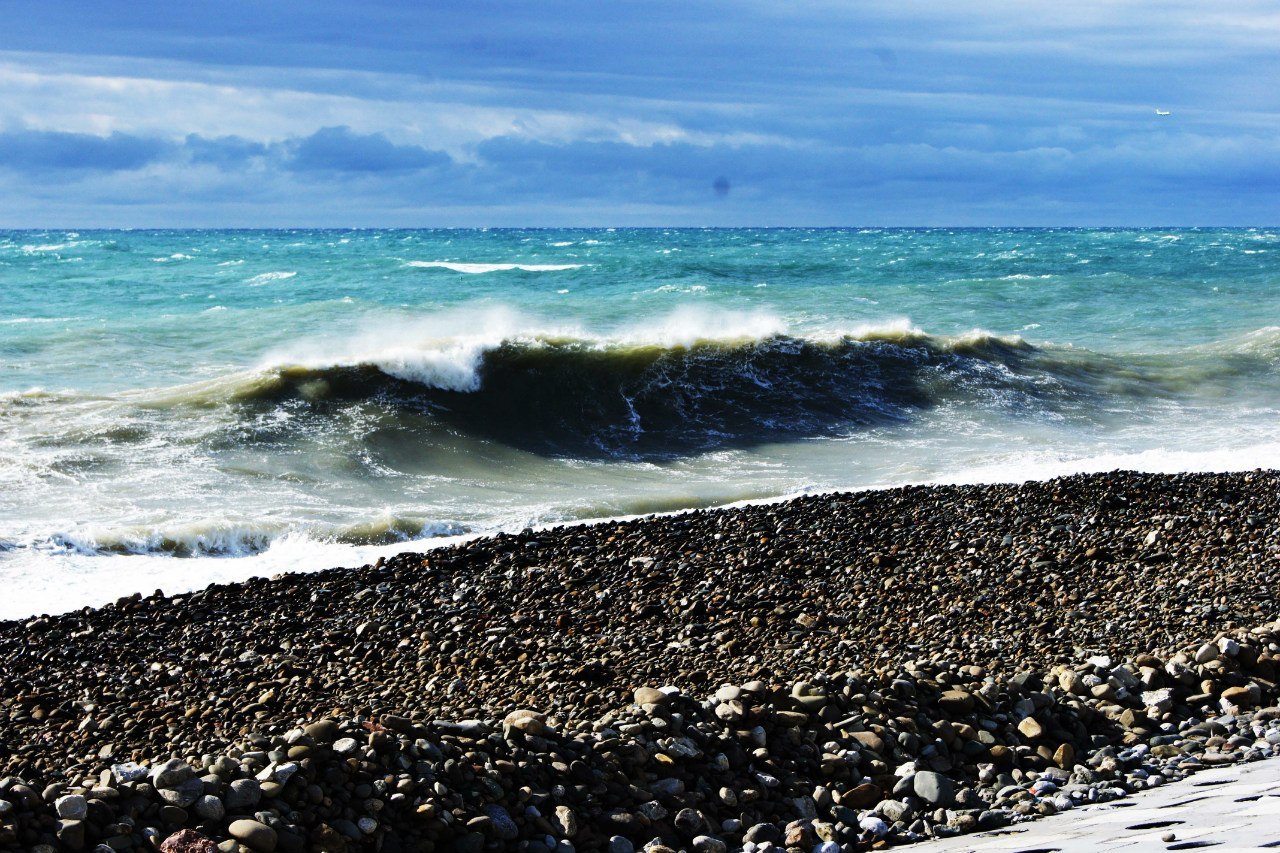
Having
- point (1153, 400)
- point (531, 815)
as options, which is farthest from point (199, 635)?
point (1153, 400)

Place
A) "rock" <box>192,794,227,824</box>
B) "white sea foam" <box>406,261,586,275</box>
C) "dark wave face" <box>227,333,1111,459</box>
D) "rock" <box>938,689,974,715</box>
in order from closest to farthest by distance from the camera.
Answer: "rock" <box>192,794,227,824</box> < "rock" <box>938,689,974,715</box> < "dark wave face" <box>227,333,1111,459</box> < "white sea foam" <box>406,261,586,275</box>

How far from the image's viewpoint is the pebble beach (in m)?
4.29

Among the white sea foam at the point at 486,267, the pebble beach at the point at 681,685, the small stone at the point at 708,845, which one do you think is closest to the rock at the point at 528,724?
the pebble beach at the point at 681,685

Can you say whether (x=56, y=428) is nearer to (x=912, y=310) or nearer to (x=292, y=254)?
(x=912, y=310)

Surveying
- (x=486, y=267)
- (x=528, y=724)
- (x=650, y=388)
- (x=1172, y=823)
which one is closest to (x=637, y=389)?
(x=650, y=388)

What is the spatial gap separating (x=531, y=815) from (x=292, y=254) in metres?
55.2

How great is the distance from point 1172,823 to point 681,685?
264 centimetres

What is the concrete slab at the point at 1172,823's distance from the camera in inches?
131

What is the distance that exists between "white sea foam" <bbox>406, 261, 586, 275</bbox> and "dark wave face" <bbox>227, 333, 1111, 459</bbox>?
82.9 ft

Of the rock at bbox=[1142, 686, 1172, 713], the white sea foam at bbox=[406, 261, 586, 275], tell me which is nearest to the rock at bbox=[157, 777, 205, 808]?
the rock at bbox=[1142, 686, 1172, 713]

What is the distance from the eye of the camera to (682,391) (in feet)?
60.7

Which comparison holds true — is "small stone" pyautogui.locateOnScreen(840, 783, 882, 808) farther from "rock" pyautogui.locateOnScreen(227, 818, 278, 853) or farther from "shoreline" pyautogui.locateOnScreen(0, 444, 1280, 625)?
"shoreline" pyautogui.locateOnScreen(0, 444, 1280, 625)

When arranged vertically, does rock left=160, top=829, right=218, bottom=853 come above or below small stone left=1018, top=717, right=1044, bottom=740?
above

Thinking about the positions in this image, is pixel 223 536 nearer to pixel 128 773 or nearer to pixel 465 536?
pixel 465 536
